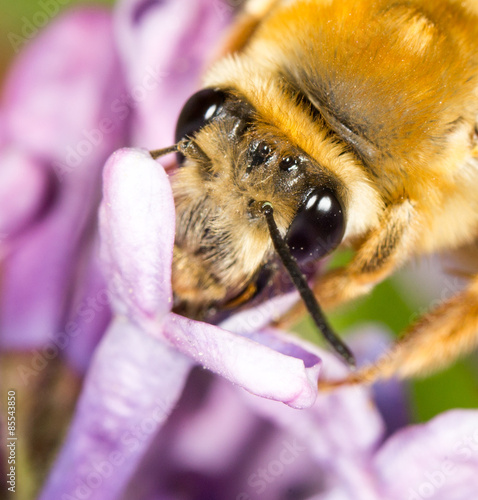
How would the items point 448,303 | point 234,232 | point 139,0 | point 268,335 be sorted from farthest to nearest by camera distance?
point 139,0, point 448,303, point 268,335, point 234,232

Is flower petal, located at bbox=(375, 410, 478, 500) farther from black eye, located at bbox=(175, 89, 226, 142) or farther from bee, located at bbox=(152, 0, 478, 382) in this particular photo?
black eye, located at bbox=(175, 89, 226, 142)

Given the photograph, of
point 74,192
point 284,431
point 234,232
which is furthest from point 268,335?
point 74,192

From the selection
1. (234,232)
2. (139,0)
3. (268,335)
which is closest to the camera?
(234,232)

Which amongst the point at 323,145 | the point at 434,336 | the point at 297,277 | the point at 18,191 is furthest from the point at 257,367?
the point at 18,191

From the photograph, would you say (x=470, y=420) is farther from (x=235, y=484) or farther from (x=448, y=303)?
(x=235, y=484)

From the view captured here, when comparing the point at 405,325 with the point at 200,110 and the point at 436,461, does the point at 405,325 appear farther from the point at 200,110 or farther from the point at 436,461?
the point at 200,110

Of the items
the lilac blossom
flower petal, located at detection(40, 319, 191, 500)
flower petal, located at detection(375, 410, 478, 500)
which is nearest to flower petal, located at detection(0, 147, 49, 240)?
the lilac blossom

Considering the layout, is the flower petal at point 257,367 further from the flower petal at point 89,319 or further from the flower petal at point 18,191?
the flower petal at point 18,191
